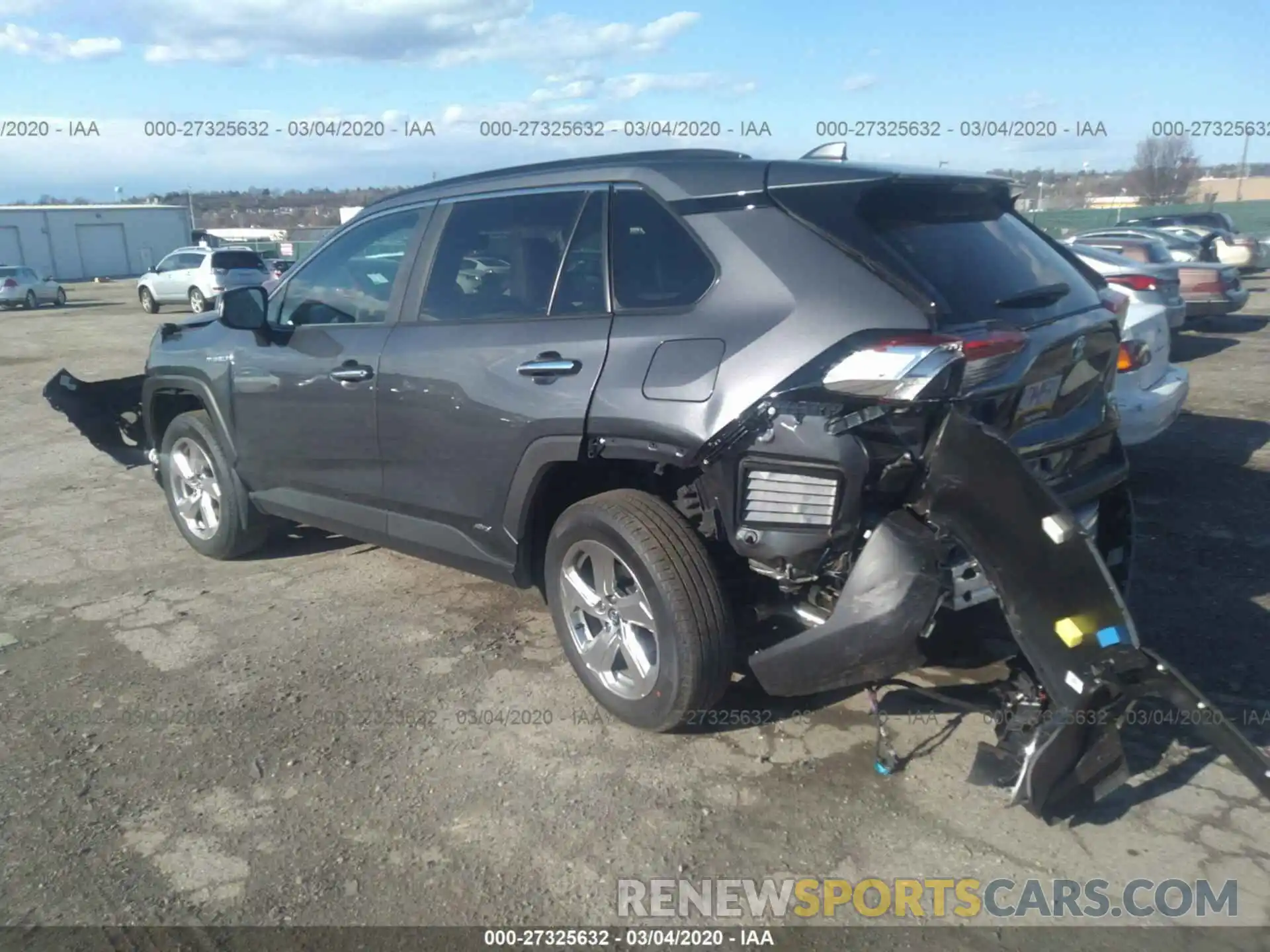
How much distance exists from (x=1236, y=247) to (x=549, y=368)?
25.3 meters

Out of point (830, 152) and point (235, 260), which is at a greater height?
point (830, 152)

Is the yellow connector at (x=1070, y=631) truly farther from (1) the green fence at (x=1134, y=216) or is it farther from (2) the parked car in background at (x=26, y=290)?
(2) the parked car in background at (x=26, y=290)

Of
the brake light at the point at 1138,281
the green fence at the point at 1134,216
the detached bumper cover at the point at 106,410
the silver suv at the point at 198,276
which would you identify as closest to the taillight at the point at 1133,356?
the brake light at the point at 1138,281

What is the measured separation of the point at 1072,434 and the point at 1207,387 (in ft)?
26.0

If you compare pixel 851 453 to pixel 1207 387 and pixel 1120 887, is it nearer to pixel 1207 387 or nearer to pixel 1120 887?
pixel 1120 887

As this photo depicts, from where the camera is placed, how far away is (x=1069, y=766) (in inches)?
115

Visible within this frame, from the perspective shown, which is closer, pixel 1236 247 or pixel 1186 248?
pixel 1186 248

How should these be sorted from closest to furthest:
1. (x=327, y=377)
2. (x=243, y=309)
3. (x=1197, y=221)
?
(x=327, y=377), (x=243, y=309), (x=1197, y=221)

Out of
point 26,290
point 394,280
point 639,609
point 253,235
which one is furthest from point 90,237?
point 639,609

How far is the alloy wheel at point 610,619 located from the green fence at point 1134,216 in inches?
1337

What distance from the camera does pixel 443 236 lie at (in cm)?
428

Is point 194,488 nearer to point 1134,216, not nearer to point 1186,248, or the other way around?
point 1186,248

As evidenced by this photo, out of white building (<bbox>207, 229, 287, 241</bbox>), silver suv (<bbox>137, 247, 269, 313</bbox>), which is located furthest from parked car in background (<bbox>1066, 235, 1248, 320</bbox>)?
white building (<bbox>207, 229, 287, 241</bbox>)

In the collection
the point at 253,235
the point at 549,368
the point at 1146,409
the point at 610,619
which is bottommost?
the point at 610,619
